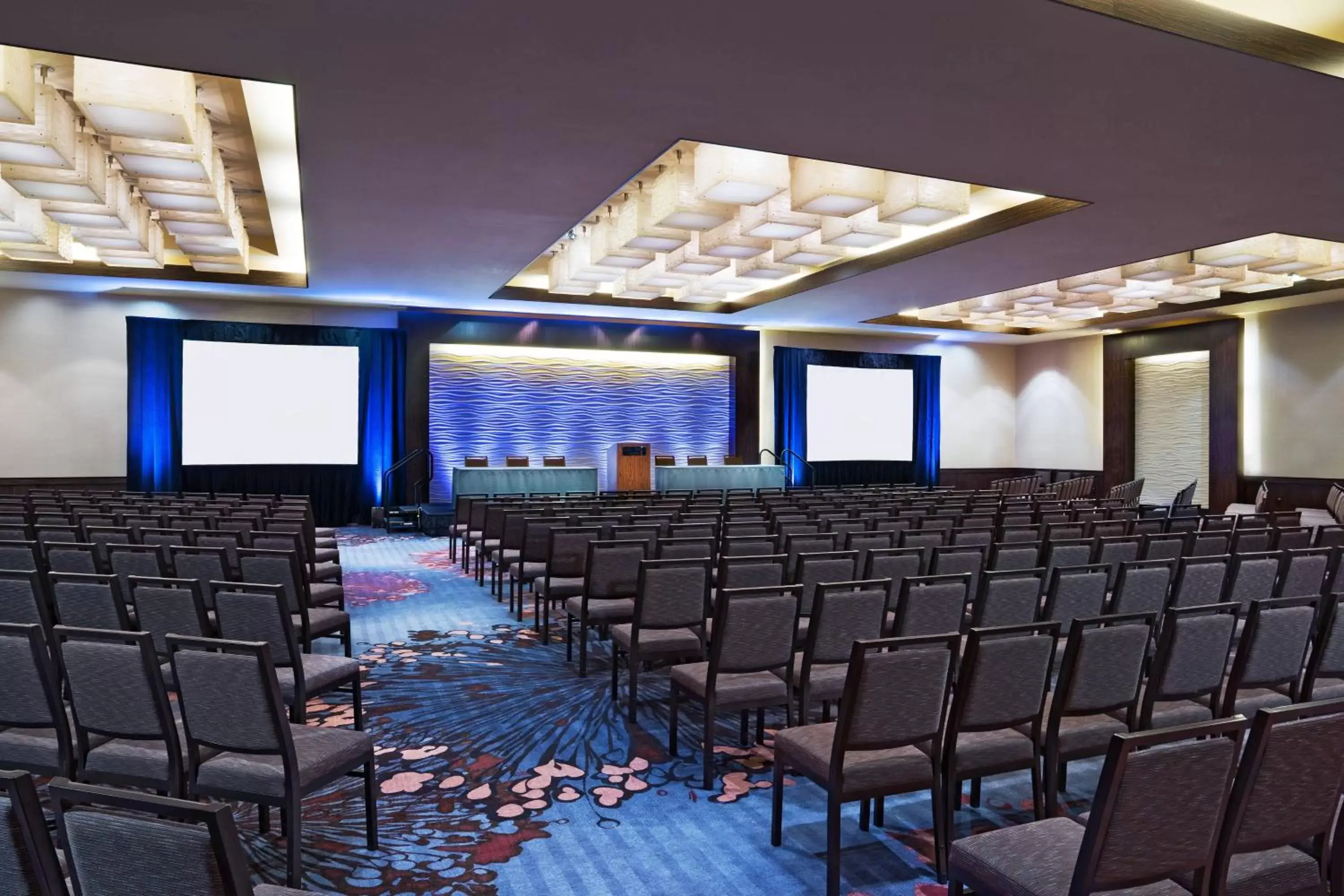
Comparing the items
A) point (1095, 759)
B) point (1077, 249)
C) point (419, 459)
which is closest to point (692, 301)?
point (419, 459)

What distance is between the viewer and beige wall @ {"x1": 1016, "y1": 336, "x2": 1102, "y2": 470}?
17.4 metres

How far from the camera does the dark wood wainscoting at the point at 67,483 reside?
12.6 metres

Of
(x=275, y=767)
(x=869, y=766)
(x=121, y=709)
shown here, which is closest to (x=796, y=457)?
(x=869, y=766)

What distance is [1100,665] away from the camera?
2893 millimetres

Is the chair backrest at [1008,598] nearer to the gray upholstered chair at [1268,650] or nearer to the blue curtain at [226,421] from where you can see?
the gray upholstered chair at [1268,650]

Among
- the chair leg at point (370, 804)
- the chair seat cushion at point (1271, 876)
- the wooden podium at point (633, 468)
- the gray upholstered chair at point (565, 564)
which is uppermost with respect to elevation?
the wooden podium at point (633, 468)

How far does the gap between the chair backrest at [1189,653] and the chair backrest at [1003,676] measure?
522 millimetres

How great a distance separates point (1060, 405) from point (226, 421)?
16.4 metres

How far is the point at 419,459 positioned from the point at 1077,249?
10735 mm

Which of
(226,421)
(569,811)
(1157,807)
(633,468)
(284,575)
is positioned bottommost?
(569,811)

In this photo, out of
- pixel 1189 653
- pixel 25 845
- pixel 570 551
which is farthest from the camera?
pixel 570 551

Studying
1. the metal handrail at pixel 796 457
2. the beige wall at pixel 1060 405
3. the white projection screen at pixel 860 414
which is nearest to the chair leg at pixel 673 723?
the metal handrail at pixel 796 457

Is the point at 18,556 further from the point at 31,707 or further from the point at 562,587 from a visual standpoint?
the point at 562,587

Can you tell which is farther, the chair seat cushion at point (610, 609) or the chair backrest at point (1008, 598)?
the chair seat cushion at point (610, 609)
